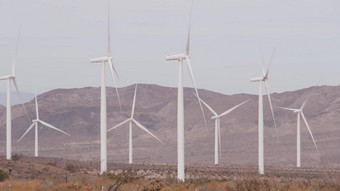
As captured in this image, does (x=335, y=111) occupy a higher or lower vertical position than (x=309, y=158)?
higher

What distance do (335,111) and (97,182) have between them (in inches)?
6673

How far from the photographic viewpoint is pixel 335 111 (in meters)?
194

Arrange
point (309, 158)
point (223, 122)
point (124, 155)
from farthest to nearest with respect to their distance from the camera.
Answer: point (223, 122) → point (124, 155) → point (309, 158)

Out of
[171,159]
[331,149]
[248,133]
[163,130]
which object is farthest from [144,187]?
[163,130]

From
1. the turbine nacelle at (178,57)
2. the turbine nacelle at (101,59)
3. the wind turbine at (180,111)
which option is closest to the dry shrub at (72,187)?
the wind turbine at (180,111)

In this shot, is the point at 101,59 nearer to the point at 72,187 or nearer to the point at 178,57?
the point at 178,57

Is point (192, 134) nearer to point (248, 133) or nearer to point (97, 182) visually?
point (248, 133)

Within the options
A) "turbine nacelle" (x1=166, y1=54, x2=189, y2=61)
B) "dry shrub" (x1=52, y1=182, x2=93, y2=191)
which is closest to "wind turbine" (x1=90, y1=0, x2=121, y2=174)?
"turbine nacelle" (x1=166, y1=54, x2=189, y2=61)

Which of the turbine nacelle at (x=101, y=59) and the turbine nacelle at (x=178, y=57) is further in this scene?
the turbine nacelle at (x=101, y=59)

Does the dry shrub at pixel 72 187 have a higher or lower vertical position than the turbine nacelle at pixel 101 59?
lower

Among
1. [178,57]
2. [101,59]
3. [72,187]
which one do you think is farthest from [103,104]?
[72,187]

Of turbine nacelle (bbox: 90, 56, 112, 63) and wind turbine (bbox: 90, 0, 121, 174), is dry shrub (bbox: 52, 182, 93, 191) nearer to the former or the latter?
wind turbine (bbox: 90, 0, 121, 174)

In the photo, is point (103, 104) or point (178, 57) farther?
point (103, 104)

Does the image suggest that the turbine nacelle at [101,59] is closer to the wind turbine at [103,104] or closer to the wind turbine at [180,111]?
the wind turbine at [103,104]
